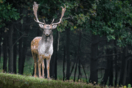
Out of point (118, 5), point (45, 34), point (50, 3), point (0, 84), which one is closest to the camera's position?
point (0, 84)

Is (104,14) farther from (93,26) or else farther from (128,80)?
(128,80)

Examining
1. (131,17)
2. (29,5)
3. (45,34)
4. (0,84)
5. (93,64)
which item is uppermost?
(29,5)

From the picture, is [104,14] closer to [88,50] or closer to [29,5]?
[29,5]

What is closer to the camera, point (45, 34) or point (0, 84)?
point (0, 84)

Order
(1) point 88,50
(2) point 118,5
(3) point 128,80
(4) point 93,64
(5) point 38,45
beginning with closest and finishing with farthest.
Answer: (5) point 38,45, (2) point 118,5, (4) point 93,64, (3) point 128,80, (1) point 88,50

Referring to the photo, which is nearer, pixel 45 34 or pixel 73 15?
pixel 45 34

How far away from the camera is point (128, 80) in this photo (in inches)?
958

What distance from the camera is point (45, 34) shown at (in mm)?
10273

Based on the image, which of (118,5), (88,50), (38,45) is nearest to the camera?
(38,45)

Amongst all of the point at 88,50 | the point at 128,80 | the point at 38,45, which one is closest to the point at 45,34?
the point at 38,45

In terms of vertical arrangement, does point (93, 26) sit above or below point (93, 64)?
above

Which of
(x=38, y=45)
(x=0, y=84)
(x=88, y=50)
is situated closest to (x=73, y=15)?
(x=38, y=45)

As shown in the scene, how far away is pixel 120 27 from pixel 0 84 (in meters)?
11.5

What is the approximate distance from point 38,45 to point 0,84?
261 inches
